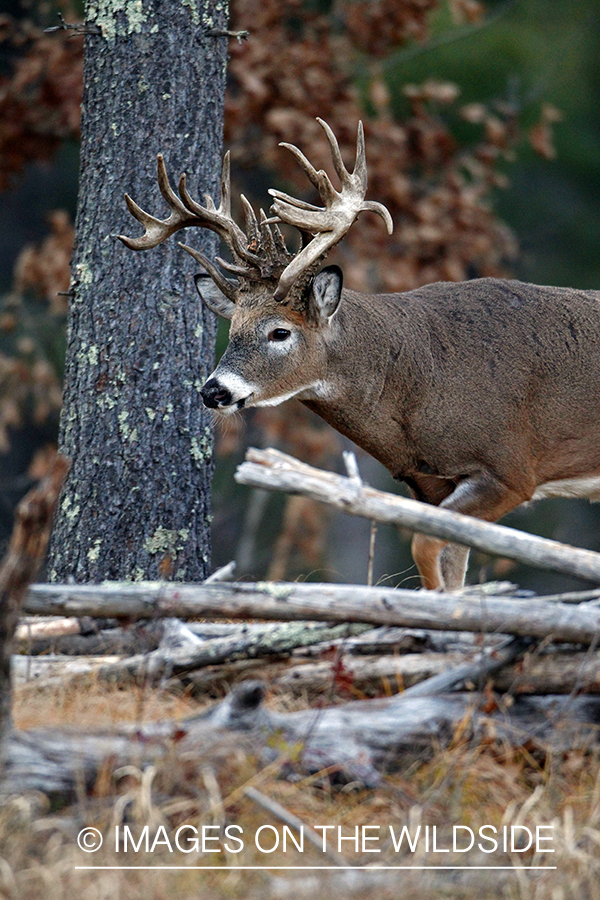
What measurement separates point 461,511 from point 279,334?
1293 millimetres

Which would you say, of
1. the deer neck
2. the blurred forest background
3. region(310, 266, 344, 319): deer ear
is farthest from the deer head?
the blurred forest background

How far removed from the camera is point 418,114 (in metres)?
12.7

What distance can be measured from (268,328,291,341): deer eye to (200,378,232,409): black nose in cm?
49

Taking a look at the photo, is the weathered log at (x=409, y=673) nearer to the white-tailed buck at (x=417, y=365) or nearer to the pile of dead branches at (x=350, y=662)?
the pile of dead branches at (x=350, y=662)

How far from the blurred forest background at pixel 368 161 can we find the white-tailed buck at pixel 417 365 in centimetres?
386

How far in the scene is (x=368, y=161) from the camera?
12250 mm

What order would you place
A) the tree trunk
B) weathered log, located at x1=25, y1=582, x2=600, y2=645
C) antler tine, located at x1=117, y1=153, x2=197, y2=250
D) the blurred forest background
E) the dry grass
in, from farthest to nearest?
the blurred forest background, the tree trunk, antler tine, located at x1=117, y1=153, x2=197, y2=250, weathered log, located at x1=25, y1=582, x2=600, y2=645, the dry grass

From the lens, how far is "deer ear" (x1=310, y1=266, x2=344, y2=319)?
5742 mm

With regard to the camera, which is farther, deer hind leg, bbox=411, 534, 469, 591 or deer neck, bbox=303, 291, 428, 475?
deer hind leg, bbox=411, 534, 469, 591

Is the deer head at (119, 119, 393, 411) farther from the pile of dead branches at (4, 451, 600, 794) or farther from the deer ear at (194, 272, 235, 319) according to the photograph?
the pile of dead branches at (4, 451, 600, 794)

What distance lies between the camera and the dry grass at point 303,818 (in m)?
2.92

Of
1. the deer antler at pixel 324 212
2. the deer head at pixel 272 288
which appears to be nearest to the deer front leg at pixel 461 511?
the deer head at pixel 272 288

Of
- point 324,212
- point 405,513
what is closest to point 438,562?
point 324,212

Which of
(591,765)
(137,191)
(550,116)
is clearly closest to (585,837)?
(591,765)
